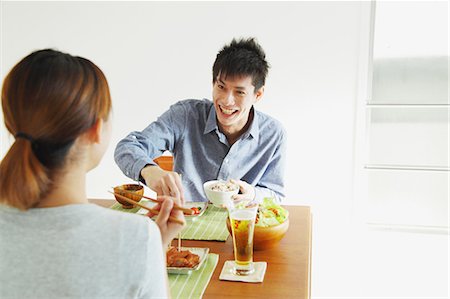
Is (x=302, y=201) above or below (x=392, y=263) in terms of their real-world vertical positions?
above

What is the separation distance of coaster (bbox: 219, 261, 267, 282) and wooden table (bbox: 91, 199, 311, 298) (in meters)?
0.01

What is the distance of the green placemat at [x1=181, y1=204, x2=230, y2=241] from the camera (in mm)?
1590

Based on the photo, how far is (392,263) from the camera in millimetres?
3057

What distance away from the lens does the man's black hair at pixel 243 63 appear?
197cm

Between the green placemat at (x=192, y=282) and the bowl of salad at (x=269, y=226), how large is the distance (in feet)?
0.53

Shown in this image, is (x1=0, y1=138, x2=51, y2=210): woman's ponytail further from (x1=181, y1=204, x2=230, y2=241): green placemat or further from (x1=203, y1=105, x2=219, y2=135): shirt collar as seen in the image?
(x1=203, y1=105, x2=219, y2=135): shirt collar

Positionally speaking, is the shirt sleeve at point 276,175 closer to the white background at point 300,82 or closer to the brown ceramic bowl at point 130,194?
the brown ceramic bowl at point 130,194

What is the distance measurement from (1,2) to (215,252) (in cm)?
271

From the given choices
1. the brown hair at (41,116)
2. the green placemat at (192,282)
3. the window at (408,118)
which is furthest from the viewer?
the window at (408,118)

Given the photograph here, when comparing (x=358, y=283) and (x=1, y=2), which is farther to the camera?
(x=1, y=2)

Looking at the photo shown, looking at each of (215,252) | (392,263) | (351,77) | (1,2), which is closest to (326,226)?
(392,263)

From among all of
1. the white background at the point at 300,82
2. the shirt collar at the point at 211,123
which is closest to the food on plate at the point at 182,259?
the shirt collar at the point at 211,123

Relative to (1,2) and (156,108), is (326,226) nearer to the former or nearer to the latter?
(156,108)

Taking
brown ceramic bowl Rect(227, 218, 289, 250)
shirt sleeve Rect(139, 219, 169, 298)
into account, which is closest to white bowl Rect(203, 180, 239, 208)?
brown ceramic bowl Rect(227, 218, 289, 250)
